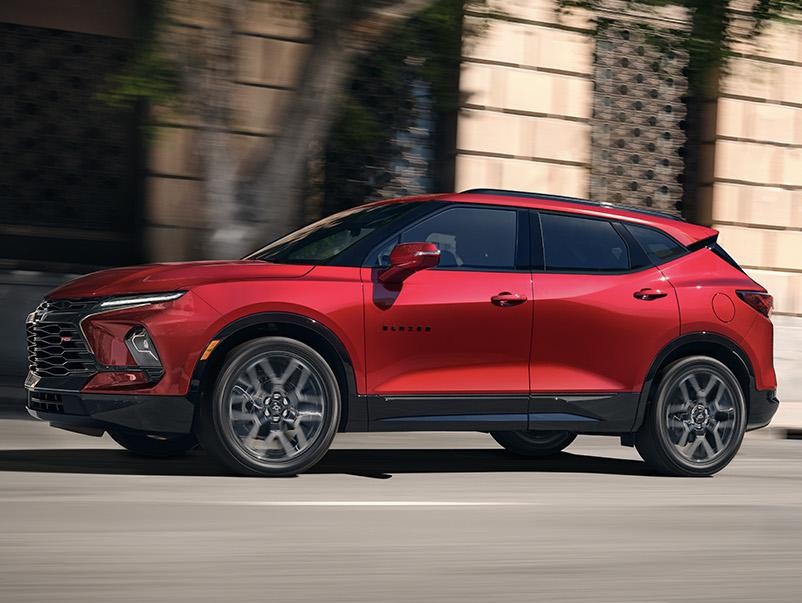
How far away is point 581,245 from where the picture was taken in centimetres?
837

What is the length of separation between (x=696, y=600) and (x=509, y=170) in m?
11.8

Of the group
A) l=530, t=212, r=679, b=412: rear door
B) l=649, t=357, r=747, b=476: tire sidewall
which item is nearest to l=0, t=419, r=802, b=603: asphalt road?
l=649, t=357, r=747, b=476: tire sidewall

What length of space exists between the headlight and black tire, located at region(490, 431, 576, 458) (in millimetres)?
2976

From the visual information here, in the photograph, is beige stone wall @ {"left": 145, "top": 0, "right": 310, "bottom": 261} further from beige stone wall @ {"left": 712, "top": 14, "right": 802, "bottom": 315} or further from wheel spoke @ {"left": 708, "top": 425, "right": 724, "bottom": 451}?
wheel spoke @ {"left": 708, "top": 425, "right": 724, "bottom": 451}

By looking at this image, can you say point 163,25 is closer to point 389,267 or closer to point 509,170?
point 389,267

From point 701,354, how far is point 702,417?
40 centimetres

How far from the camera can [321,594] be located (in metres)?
4.82

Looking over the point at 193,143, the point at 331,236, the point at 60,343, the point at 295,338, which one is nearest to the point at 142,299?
the point at 60,343

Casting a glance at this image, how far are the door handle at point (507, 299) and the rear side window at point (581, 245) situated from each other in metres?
0.36

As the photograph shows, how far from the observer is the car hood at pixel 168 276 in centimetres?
732

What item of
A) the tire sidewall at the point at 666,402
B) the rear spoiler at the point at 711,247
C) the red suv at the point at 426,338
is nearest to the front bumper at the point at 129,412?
the red suv at the point at 426,338

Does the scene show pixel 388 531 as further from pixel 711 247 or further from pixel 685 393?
pixel 711 247

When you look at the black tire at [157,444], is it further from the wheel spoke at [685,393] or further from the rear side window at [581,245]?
the wheel spoke at [685,393]

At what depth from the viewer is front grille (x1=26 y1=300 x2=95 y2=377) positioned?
289 inches
